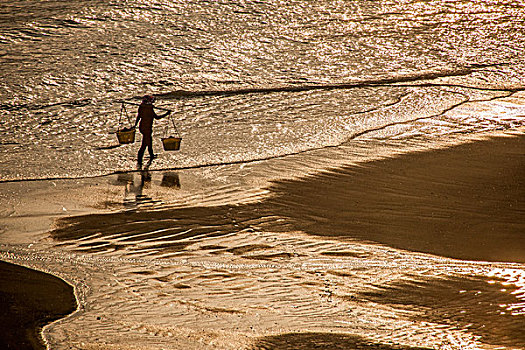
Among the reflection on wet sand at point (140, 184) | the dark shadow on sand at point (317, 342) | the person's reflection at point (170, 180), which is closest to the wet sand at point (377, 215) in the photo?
the reflection on wet sand at point (140, 184)

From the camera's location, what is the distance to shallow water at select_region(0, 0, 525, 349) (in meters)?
6.16

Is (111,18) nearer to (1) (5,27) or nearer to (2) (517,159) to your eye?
(1) (5,27)

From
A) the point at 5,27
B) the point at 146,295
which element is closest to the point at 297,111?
the point at 146,295

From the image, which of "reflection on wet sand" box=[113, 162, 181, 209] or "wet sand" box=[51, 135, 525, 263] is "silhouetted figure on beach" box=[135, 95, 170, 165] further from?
"wet sand" box=[51, 135, 525, 263]

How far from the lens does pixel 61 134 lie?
13992 mm

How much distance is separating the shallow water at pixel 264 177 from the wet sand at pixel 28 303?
0.58 feet

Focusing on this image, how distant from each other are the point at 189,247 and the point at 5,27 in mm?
16348

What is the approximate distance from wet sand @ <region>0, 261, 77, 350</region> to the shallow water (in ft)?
0.58

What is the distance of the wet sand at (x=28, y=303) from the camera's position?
5566mm

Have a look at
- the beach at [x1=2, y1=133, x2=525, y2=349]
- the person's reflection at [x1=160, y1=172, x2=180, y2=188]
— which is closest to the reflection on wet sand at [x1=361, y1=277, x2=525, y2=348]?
the beach at [x1=2, y1=133, x2=525, y2=349]

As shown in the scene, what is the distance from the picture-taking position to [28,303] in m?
6.24

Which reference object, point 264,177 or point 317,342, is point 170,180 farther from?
point 317,342

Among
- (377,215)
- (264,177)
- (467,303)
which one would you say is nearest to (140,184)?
(264,177)

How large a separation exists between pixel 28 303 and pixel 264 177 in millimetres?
5317
